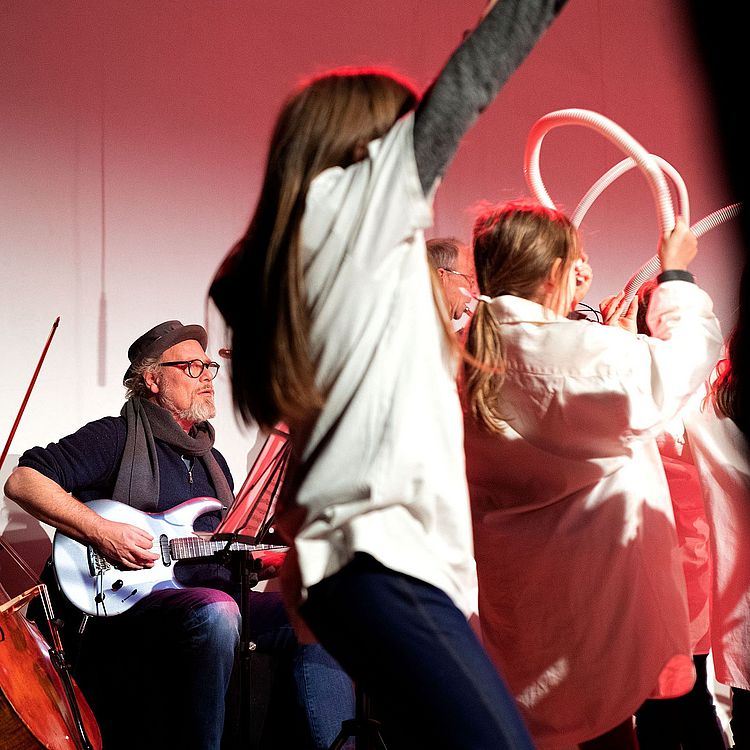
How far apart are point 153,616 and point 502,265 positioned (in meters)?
1.59

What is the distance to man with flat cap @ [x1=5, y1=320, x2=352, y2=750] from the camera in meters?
2.73

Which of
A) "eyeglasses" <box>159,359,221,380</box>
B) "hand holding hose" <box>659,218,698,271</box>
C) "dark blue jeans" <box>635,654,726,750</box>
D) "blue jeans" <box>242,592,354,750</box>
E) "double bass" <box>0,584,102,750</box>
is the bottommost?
"dark blue jeans" <box>635,654,726,750</box>

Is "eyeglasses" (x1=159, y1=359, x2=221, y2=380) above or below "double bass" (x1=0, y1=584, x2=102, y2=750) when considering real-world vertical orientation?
above

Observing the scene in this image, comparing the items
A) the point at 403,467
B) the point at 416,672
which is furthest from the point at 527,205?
the point at 416,672

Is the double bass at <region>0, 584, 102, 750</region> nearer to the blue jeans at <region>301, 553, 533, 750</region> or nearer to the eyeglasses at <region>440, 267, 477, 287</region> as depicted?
the blue jeans at <region>301, 553, 533, 750</region>

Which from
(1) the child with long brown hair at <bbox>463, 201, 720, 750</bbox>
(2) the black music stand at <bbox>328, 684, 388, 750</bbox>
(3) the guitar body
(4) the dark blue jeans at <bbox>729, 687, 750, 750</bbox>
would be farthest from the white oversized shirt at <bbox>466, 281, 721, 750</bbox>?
(3) the guitar body

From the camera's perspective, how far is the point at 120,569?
2881mm

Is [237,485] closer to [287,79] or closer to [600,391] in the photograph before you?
[287,79]

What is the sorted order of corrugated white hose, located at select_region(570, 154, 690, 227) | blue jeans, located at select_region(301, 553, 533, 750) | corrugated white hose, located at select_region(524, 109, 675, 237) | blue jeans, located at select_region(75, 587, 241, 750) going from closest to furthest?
blue jeans, located at select_region(301, 553, 533, 750) < corrugated white hose, located at select_region(524, 109, 675, 237) < corrugated white hose, located at select_region(570, 154, 690, 227) < blue jeans, located at select_region(75, 587, 241, 750)

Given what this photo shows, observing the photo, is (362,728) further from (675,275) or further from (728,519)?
(675,275)

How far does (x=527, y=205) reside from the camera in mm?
1960

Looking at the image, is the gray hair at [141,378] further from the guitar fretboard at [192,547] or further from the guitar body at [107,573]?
the guitar fretboard at [192,547]

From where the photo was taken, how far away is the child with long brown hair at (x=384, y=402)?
1.01 m

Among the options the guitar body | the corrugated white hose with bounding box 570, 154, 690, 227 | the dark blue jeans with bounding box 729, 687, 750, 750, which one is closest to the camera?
the dark blue jeans with bounding box 729, 687, 750, 750
